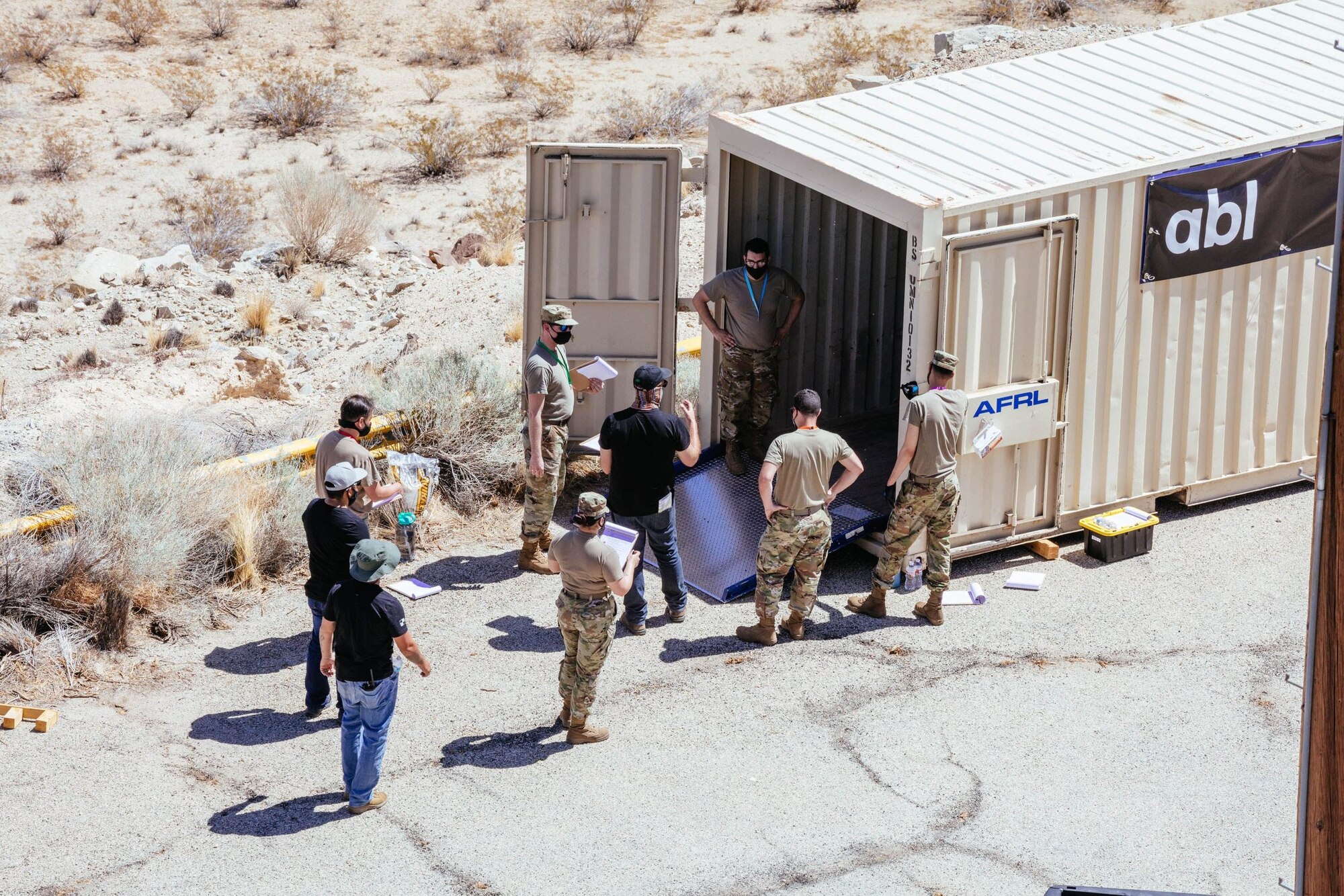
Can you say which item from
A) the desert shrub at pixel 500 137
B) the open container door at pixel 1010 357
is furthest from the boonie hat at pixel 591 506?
the desert shrub at pixel 500 137

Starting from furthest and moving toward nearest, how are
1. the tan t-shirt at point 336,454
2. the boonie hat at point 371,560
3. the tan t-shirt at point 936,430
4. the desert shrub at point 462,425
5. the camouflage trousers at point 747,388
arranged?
the desert shrub at point 462,425, the camouflage trousers at point 747,388, the tan t-shirt at point 936,430, the tan t-shirt at point 336,454, the boonie hat at point 371,560

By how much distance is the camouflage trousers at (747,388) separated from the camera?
1092 cm

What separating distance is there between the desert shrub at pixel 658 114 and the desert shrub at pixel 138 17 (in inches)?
369

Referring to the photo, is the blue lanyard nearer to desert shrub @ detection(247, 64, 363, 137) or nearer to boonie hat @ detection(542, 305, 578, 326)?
boonie hat @ detection(542, 305, 578, 326)

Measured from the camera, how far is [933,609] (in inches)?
372

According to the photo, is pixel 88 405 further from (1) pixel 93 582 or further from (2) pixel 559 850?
(2) pixel 559 850

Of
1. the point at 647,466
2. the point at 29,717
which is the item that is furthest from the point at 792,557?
the point at 29,717

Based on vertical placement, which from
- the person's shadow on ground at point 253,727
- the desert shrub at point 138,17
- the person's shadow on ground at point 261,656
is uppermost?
the desert shrub at point 138,17

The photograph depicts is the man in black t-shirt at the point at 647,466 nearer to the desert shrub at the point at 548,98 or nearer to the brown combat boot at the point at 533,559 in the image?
the brown combat boot at the point at 533,559

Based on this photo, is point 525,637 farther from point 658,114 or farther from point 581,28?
point 581,28

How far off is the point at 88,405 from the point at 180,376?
1.20 meters

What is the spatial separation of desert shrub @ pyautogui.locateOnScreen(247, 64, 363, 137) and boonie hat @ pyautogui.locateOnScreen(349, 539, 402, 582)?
18.3 metres

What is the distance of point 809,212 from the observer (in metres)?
11.5

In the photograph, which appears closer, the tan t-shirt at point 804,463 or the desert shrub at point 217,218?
the tan t-shirt at point 804,463
